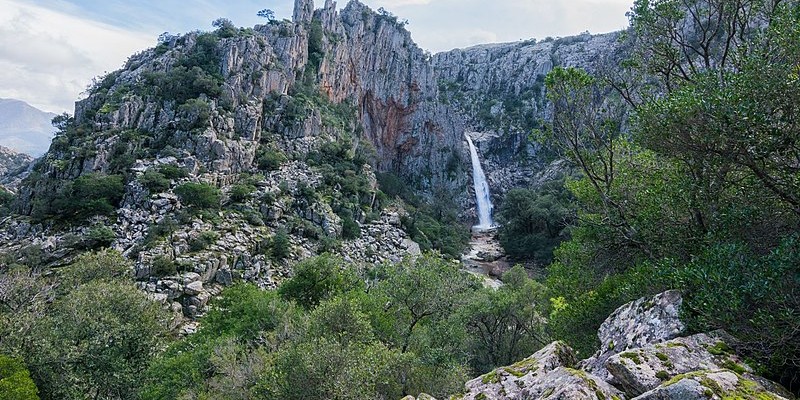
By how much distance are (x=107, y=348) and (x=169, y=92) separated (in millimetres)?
35350

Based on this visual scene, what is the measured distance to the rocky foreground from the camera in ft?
16.6

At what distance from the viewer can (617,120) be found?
12047mm

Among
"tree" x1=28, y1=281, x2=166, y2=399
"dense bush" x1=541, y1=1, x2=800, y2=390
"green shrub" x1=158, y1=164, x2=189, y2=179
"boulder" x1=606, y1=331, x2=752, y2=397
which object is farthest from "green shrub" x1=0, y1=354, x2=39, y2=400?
"green shrub" x1=158, y1=164, x2=189, y2=179

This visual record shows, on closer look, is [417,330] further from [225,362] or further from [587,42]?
[587,42]

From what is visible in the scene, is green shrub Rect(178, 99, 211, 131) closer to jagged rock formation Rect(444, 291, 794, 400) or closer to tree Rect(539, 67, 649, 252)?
tree Rect(539, 67, 649, 252)

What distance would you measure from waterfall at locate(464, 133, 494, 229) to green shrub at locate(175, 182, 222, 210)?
5293 centimetres

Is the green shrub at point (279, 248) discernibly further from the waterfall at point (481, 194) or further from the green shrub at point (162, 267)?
the waterfall at point (481, 194)

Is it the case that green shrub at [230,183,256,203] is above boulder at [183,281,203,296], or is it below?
above

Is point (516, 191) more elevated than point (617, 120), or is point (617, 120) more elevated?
point (617, 120)

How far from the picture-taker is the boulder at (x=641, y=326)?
7.43 m

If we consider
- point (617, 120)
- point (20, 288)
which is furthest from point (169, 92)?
point (617, 120)

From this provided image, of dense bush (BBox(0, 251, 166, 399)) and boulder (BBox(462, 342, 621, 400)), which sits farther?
dense bush (BBox(0, 251, 166, 399))

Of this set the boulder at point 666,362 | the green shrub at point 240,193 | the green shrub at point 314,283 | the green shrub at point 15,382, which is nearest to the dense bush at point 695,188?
the boulder at point 666,362

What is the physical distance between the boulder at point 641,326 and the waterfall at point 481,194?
71077 millimetres
